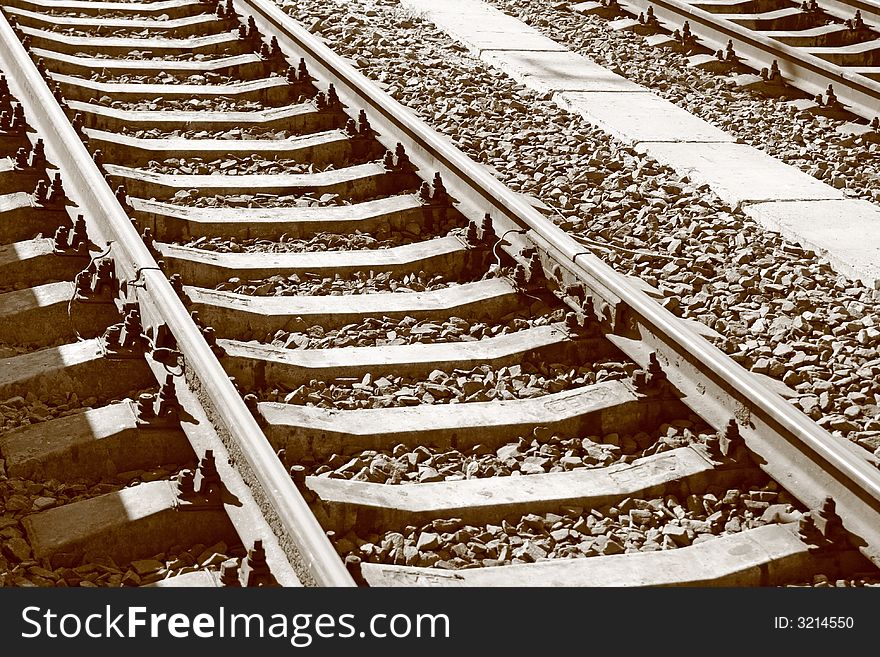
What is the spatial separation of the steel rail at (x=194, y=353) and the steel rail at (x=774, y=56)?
222 inches

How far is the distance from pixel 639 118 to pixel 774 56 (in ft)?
5.65

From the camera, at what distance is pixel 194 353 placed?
479cm

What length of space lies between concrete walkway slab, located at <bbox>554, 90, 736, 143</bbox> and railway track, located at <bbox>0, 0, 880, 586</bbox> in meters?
1.82

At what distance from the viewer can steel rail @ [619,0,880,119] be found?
30.2 feet

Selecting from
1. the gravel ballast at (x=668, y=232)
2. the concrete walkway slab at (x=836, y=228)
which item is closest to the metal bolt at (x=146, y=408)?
the gravel ballast at (x=668, y=232)

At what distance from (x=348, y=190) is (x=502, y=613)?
4035 mm

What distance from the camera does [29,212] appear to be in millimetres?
6363

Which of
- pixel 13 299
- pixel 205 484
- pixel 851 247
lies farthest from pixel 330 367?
pixel 851 247

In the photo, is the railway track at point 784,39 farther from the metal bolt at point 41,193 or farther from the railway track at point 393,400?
the metal bolt at point 41,193

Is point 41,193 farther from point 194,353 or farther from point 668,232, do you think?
point 668,232

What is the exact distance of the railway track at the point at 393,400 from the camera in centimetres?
426

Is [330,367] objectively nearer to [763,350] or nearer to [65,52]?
[763,350]

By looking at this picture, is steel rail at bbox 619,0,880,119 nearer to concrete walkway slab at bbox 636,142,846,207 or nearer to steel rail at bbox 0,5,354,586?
concrete walkway slab at bbox 636,142,846,207

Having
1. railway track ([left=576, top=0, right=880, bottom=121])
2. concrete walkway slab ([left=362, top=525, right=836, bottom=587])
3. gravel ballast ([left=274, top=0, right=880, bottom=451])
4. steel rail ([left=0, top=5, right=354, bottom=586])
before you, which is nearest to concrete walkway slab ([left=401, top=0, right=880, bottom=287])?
gravel ballast ([left=274, top=0, right=880, bottom=451])
